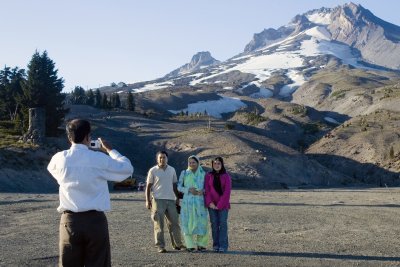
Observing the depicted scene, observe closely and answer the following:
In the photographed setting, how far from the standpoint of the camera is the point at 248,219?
16.6 meters

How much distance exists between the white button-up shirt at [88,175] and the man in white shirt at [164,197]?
213 inches

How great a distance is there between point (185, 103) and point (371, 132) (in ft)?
244

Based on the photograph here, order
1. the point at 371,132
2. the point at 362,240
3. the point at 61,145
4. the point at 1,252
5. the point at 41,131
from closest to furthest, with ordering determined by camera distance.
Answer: the point at 1,252 → the point at 362,240 → the point at 41,131 → the point at 61,145 → the point at 371,132

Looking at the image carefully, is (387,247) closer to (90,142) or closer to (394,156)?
(90,142)

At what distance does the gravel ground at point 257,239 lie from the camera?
32.0 feet

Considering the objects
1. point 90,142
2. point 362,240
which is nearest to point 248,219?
point 362,240

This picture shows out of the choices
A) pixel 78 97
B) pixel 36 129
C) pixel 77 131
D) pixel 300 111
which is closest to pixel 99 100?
pixel 78 97

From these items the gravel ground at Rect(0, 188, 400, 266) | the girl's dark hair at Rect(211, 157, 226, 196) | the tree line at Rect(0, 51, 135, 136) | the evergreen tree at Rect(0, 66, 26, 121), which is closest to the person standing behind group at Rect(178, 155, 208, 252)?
the girl's dark hair at Rect(211, 157, 226, 196)

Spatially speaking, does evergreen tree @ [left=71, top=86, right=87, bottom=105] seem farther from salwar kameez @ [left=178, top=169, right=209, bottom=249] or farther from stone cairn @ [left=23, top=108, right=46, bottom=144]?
salwar kameez @ [left=178, top=169, right=209, bottom=249]

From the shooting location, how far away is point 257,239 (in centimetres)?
1234

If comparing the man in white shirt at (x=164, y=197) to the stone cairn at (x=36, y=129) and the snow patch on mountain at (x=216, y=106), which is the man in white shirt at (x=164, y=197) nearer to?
the stone cairn at (x=36, y=129)

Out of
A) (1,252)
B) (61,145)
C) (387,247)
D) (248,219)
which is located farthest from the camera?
(61,145)

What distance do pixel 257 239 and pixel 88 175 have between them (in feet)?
25.5

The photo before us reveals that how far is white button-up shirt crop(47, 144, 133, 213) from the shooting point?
16.8 feet
